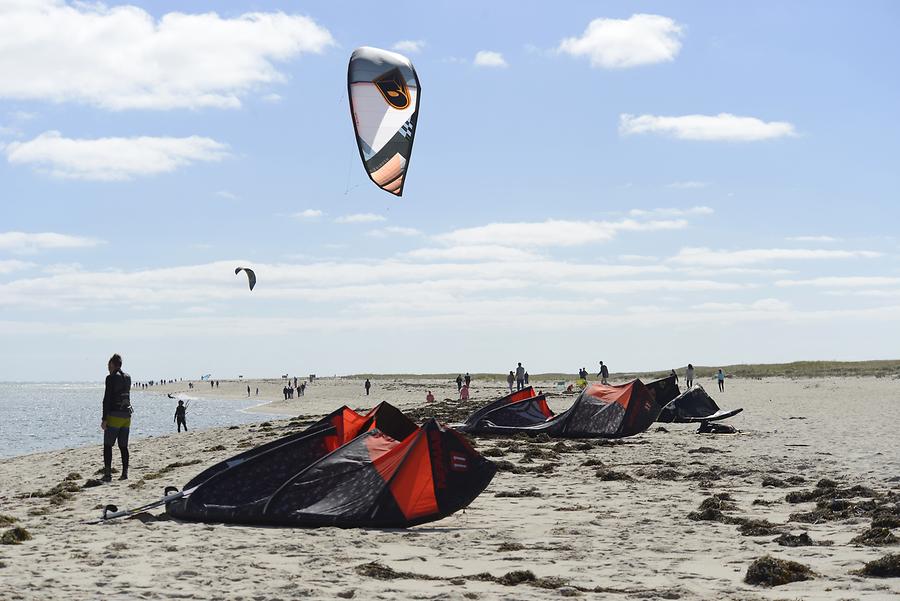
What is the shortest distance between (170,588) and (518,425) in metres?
11.9

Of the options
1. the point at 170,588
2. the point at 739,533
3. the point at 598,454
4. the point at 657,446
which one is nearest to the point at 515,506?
the point at 739,533

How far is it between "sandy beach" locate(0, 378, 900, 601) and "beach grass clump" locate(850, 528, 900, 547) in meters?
0.06

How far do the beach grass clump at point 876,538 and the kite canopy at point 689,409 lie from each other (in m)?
13.2

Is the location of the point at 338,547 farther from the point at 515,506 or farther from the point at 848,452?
the point at 848,452

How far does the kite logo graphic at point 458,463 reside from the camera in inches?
316

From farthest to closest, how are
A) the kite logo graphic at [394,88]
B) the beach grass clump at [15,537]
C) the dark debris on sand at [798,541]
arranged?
the kite logo graphic at [394,88], the beach grass clump at [15,537], the dark debris on sand at [798,541]

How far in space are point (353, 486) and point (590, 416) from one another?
370 inches

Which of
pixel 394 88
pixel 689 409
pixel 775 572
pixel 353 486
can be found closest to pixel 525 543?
pixel 353 486

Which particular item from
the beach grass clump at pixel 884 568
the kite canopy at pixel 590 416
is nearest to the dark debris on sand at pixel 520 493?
the beach grass clump at pixel 884 568

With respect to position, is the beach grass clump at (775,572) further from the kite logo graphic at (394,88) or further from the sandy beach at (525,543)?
the kite logo graphic at (394,88)

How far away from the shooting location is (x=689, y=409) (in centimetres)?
2014

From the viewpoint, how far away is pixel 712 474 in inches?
443

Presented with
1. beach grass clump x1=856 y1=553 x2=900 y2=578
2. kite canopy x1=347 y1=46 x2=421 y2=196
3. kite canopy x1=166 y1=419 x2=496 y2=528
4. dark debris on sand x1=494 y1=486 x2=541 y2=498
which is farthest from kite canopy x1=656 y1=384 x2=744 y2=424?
beach grass clump x1=856 y1=553 x2=900 y2=578

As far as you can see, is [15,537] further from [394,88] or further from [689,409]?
[689,409]
